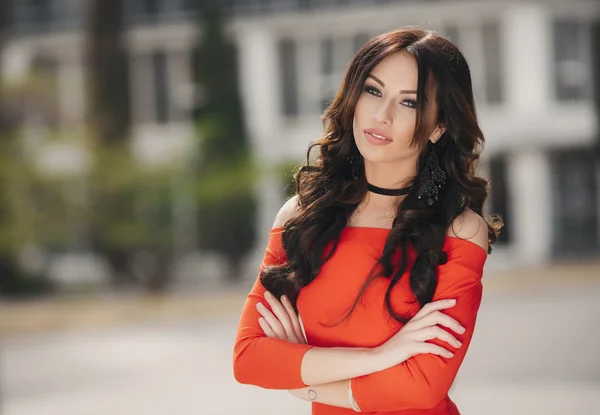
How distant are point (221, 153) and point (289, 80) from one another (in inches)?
132

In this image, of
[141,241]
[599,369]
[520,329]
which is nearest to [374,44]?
[599,369]

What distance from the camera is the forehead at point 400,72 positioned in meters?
2.35

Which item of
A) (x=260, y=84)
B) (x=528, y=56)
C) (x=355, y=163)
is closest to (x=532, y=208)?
(x=528, y=56)

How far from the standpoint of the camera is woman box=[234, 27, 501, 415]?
233 centimetres

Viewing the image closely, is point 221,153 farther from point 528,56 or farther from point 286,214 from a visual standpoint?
point 286,214

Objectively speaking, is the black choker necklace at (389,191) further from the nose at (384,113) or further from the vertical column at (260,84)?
the vertical column at (260,84)

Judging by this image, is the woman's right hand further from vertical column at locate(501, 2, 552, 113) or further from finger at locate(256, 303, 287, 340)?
vertical column at locate(501, 2, 552, 113)

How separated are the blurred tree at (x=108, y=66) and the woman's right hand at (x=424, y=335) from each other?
62.9ft

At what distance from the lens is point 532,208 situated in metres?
21.3

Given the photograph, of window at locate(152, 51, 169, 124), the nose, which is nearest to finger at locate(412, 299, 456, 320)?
the nose

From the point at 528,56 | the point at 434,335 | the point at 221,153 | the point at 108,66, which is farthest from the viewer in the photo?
the point at 108,66

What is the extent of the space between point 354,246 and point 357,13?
20.4 meters

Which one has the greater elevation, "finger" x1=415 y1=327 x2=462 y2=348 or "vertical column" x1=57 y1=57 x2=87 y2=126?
"finger" x1=415 y1=327 x2=462 y2=348

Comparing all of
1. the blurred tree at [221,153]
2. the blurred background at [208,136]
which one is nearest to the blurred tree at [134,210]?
the blurred background at [208,136]
